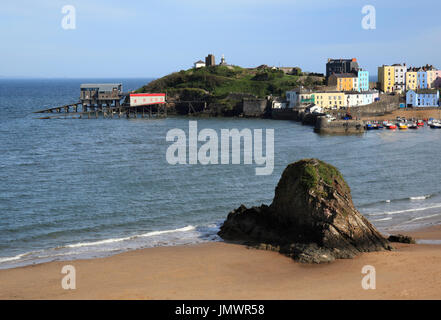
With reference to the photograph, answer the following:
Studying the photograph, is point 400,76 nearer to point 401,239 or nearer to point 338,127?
point 338,127

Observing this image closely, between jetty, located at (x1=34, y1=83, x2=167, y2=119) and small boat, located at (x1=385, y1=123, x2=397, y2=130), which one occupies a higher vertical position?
jetty, located at (x1=34, y1=83, x2=167, y2=119)

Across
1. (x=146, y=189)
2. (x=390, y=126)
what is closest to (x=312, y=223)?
(x=146, y=189)

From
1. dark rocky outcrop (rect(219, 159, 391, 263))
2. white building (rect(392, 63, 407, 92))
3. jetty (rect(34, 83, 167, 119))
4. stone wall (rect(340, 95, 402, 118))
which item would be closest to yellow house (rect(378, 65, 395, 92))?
white building (rect(392, 63, 407, 92))

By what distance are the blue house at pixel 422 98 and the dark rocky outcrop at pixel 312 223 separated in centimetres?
6736

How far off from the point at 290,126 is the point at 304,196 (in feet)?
159

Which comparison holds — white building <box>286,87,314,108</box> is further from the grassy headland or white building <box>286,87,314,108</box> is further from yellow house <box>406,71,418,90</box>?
yellow house <box>406,71,418,90</box>

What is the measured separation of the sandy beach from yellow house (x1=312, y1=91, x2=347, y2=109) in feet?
197

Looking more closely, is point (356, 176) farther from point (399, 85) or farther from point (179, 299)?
point (399, 85)

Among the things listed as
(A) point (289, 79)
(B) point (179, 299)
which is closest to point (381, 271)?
(B) point (179, 299)

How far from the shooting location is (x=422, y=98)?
279 feet

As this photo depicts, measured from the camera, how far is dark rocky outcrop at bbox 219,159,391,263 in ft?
67.4

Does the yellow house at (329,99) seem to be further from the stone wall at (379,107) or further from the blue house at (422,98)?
the blue house at (422,98)

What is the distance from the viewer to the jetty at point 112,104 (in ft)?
278

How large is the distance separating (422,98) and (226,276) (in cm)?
7386
